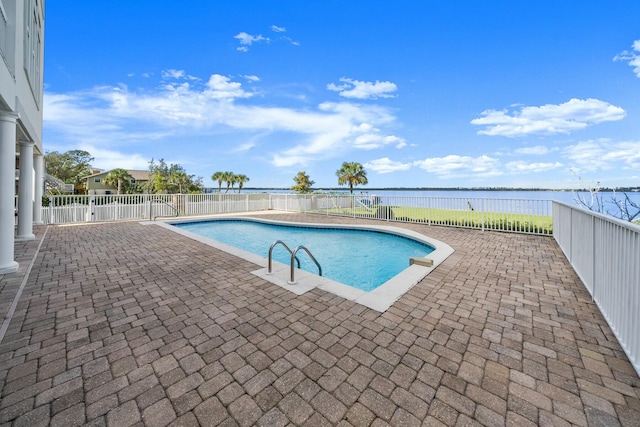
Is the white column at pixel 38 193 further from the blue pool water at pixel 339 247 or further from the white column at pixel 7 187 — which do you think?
the white column at pixel 7 187

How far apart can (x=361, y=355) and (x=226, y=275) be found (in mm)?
2761

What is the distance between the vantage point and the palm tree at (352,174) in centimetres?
2906

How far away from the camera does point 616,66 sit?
10062 mm

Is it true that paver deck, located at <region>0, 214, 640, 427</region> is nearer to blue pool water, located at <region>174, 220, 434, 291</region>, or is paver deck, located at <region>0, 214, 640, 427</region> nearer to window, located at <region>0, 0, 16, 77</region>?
blue pool water, located at <region>174, 220, 434, 291</region>

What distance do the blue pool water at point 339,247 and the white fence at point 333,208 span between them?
2.04 metres

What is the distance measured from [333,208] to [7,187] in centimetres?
1204

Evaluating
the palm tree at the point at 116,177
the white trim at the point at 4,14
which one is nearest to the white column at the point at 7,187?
the white trim at the point at 4,14

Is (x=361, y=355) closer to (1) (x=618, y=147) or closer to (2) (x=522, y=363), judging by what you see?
(2) (x=522, y=363)

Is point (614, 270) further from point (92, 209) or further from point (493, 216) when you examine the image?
point (92, 209)

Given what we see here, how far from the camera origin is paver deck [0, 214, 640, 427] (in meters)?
1.60

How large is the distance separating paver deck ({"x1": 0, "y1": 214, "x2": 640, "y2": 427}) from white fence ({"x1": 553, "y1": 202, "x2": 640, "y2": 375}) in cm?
17

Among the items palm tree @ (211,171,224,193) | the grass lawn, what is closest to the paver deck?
the grass lawn

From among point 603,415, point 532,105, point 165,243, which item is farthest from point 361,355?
point 532,105

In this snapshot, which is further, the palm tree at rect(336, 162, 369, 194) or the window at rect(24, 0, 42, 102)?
the palm tree at rect(336, 162, 369, 194)
